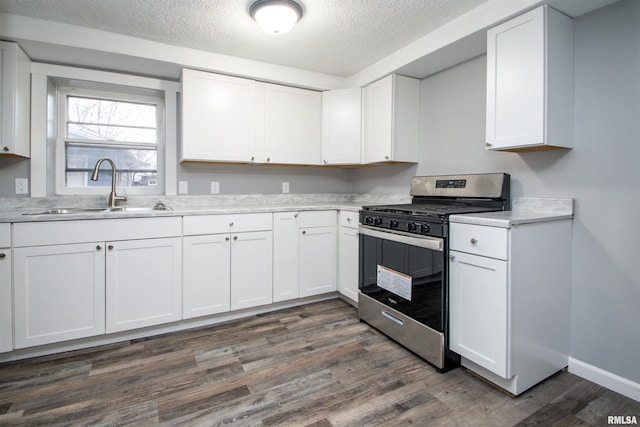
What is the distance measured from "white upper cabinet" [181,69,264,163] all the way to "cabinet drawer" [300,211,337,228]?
0.69 meters

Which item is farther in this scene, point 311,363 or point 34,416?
point 311,363

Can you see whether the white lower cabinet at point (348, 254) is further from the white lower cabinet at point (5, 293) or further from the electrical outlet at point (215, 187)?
the white lower cabinet at point (5, 293)

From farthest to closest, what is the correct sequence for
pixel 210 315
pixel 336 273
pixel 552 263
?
pixel 336 273, pixel 210 315, pixel 552 263

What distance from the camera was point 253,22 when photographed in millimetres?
2299

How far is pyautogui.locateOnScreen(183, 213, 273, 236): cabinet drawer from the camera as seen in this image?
247cm

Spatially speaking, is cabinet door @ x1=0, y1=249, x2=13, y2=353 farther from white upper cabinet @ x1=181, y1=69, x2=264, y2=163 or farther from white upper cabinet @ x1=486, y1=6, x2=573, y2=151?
white upper cabinet @ x1=486, y1=6, x2=573, y2=151

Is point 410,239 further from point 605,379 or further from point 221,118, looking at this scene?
point 221,118

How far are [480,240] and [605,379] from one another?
1013 millimetres

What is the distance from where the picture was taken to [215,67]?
278 centimetres

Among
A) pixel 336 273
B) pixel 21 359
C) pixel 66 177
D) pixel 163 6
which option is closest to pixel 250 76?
pixel 163 6

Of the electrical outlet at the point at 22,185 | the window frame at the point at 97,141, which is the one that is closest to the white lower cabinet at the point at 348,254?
the window frame at the point at 97,141

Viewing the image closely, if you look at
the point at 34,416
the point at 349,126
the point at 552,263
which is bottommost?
the point at 34,416

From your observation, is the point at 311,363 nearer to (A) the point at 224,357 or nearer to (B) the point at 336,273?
(A) the point at 224,357

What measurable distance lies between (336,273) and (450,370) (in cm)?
137
